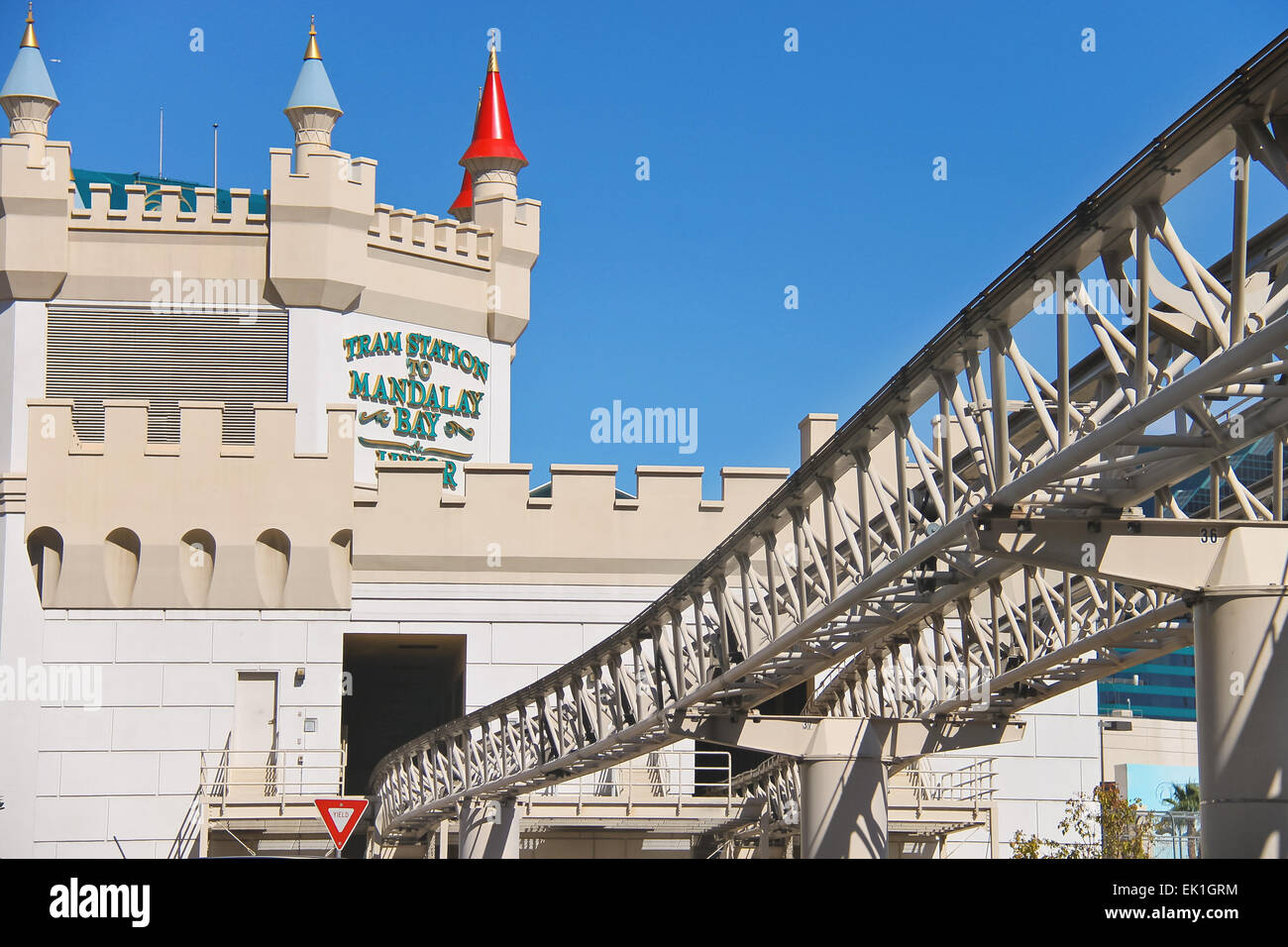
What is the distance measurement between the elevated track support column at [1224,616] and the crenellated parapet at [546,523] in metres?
25.5

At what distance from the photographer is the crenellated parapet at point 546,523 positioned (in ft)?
134

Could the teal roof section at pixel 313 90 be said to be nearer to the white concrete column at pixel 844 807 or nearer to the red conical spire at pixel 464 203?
the red conical spire at pixel 464 203

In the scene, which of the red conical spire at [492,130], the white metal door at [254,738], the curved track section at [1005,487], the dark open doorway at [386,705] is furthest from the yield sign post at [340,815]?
the red conical spire at [492,130]

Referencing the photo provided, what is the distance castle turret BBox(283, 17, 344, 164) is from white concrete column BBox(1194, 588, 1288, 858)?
3364 cm

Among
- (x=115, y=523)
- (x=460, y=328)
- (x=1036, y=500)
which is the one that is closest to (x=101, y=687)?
(x=115, y=523)

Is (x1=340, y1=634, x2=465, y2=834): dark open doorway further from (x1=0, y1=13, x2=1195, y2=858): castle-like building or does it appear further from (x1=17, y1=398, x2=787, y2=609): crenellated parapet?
(x1=17, y1=398, x2=787, y2=609): crenellated parapet

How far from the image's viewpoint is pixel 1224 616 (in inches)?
587

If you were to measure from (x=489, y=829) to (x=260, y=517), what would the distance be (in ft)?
35.3

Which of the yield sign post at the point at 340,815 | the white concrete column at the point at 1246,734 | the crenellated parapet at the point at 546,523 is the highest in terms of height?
the crenellated parapet at the point at 546,523

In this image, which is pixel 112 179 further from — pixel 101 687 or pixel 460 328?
pixel 101 687

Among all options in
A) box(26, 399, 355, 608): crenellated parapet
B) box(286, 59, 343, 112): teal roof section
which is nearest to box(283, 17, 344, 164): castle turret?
box(286, 59, 343, 112): teal roof section

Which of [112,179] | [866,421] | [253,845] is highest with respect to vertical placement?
[112,179]
